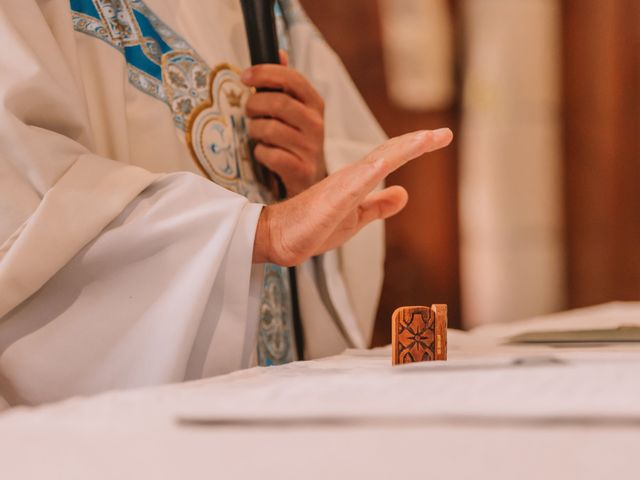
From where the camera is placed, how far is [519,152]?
3170 mm

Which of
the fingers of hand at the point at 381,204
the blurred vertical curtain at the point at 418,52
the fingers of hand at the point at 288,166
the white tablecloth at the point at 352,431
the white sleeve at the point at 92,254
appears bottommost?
the white tablecloth at the point at 352,431

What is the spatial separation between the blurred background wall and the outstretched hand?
2.16 metres

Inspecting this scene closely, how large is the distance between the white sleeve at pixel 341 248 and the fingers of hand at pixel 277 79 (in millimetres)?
181

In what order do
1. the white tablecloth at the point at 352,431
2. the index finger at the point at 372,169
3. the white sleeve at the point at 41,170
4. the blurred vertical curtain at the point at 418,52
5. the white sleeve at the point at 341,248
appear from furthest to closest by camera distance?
the blurred vertical curtain at the point at 418,52 → the white sleeve at the point at 341,248 → the index finger at the point at 372,169 → the white sleeve at the point at 41,170 → the white tablecloth at the point at 352,431

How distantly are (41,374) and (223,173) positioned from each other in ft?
1.57

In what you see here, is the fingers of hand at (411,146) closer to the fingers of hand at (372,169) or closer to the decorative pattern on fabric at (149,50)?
the fingers of hand at (372,169)

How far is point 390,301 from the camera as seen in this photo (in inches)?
116

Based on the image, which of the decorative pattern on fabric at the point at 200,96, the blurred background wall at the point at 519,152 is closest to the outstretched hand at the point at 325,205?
the decorative pattern on fabric at the point at 200,96

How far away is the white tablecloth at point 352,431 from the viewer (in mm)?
367

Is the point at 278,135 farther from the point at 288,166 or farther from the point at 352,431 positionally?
the point at 352,431

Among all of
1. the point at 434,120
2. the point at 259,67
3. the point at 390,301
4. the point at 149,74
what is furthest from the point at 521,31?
the point at 149,74

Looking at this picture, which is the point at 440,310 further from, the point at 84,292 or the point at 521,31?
the point at 521,31

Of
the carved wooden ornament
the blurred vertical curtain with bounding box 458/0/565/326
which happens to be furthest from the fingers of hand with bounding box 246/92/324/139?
the blurred vertical curtain with bounding box 458/0/565/326

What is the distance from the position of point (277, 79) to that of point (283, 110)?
51 mm
